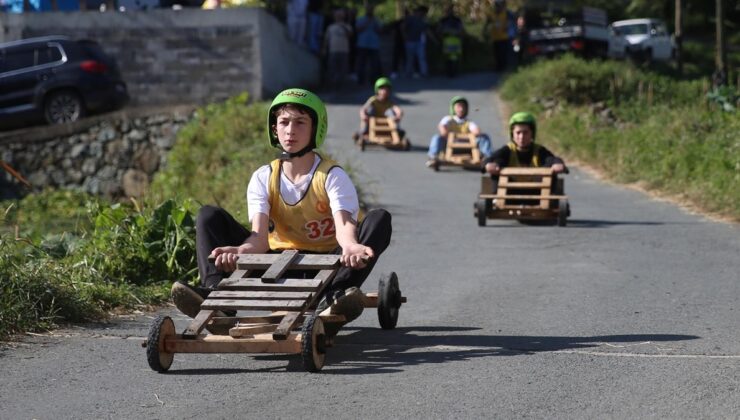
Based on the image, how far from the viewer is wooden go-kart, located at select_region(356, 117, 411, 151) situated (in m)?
24.4

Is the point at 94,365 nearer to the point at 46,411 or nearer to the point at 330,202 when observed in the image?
the point at 46,411

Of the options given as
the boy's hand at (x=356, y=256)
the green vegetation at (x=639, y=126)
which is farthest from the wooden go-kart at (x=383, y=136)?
the boy's hand at (x=356, y=256)

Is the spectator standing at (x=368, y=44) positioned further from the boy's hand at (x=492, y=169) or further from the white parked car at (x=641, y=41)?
the boy's hand at (x=492, y=169)

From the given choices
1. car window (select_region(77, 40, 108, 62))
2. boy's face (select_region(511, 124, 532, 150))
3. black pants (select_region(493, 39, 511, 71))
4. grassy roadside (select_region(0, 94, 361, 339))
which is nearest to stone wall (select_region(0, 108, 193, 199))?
car window (select_region(77, 40, 108, 62))

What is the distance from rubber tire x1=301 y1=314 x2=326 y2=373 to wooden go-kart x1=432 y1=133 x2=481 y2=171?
49.9 feet

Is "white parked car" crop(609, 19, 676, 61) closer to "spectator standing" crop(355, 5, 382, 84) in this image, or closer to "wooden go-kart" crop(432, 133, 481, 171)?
"spectator standing" crop(355, 5, 382, 84)

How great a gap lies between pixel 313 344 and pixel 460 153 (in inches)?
621

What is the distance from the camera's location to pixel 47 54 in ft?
90.3

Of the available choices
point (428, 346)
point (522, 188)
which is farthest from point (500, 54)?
point (428, 346)

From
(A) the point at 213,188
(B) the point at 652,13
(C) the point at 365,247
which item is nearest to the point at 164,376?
(C) the point at 365,247

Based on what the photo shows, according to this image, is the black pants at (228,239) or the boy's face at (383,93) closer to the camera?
the black pants at (228,239)

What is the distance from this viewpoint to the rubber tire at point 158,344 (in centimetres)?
645

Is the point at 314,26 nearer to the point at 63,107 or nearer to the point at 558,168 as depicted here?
the point at 63,107

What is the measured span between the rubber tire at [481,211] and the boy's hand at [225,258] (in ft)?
24.8
